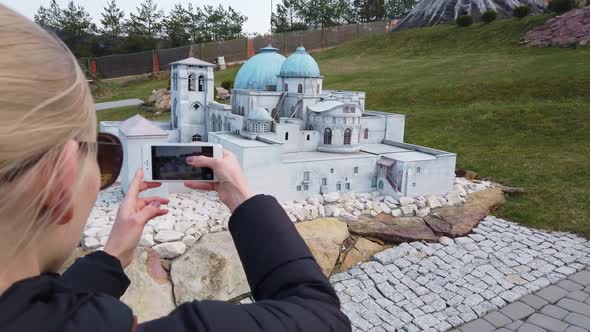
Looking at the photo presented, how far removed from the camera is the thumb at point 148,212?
1.97 m

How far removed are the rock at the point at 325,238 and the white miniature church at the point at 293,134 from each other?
219 cm

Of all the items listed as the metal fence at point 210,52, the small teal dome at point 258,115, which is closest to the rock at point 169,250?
the small teal dome at point 258,115

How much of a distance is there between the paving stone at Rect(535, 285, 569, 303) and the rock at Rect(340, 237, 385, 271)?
4624 millimetres

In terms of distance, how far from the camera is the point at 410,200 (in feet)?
52.3

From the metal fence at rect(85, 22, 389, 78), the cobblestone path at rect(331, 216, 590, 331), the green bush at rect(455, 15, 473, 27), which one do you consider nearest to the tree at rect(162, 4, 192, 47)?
the metal fence at rect(85, 22, 389, 78)

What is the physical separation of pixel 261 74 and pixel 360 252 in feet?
35.7

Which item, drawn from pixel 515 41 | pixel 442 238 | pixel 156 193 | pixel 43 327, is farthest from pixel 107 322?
pixel 515 41

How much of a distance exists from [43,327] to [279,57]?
69.6 ft

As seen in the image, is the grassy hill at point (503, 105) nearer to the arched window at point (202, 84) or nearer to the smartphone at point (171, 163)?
the arched window at point (202, 84)

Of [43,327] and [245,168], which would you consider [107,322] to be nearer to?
[43,327]

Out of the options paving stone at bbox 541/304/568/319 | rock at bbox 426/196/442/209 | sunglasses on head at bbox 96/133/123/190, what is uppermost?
Result: sunglasses on head at bbox 96/133/123/190

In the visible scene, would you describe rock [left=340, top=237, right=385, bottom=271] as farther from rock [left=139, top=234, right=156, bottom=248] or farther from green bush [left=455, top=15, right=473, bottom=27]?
green bush [left=455, top=15, right=473, bottom=27]

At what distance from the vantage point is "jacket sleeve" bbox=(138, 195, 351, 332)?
1.17 metres

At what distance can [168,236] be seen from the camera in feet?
41.0
